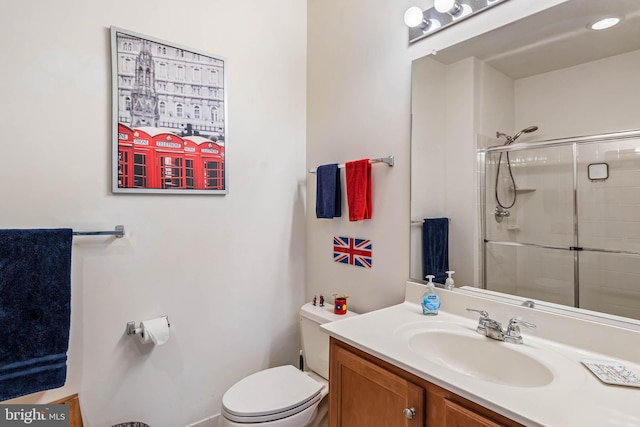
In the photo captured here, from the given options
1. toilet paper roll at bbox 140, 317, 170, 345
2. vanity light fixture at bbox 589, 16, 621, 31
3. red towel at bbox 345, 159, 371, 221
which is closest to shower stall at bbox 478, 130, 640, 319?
vanity light fixture at bbox 589, 16, 621, 31

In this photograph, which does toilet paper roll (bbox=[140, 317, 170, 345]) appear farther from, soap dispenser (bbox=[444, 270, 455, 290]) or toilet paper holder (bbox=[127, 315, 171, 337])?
soap dispenser (bbox=[444, 270, 455, 290])

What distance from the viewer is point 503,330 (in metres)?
1.18

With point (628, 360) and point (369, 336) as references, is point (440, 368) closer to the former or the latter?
point (369, 336)

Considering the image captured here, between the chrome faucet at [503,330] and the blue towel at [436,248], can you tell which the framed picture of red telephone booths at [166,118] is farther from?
the chrome faucet at [503,330]

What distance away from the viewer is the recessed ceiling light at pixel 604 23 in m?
1.07

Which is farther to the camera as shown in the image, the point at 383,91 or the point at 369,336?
the point at 383,91

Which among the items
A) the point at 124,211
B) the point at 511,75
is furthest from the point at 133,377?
the point at 511,75

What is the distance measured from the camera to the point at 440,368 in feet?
3.12

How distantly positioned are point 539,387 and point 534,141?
83cm

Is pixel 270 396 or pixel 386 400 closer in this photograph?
pixel 386 400

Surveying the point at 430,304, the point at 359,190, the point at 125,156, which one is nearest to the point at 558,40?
the point at 359,190

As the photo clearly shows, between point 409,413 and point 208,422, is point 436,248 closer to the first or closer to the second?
point 409,413

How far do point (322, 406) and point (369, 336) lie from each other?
2.15 ft

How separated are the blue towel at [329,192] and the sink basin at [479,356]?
0.85 m
